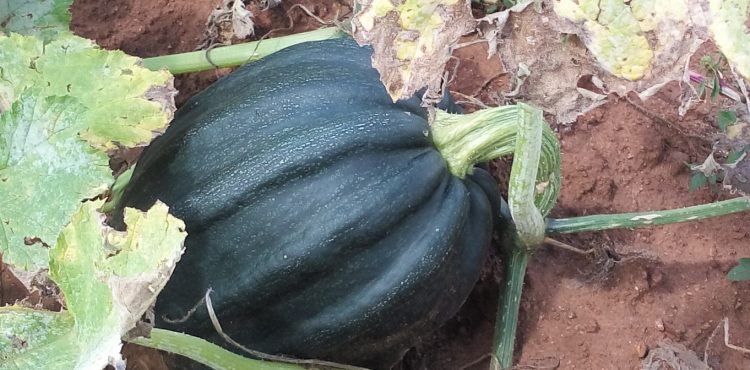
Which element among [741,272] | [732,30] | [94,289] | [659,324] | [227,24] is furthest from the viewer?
[227,24]

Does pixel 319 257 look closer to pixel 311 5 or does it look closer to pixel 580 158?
pixel 580 158

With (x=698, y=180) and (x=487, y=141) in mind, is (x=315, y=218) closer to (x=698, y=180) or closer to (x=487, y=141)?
(x=487, y=141)

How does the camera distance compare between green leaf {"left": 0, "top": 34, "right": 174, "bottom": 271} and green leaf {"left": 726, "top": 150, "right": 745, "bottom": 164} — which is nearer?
green leaf {"left": 0, "top": 34, "right": 174, "bottom": 271}

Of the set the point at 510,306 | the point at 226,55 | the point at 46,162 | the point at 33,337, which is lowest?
the point at 510,306

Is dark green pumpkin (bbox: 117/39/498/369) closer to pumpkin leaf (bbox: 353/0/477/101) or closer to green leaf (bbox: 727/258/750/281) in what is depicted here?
pumpkin leaf (bbox: 353/0/477/101)

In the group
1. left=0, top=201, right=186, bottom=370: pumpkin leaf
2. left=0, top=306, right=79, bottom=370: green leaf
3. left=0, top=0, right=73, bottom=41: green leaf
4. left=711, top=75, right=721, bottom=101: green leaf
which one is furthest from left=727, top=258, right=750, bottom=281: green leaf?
left=0, top=0, right=73, bottom=41: green leaf

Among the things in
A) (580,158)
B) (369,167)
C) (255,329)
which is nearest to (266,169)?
(369,167)

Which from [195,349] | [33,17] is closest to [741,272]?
[195,349]
